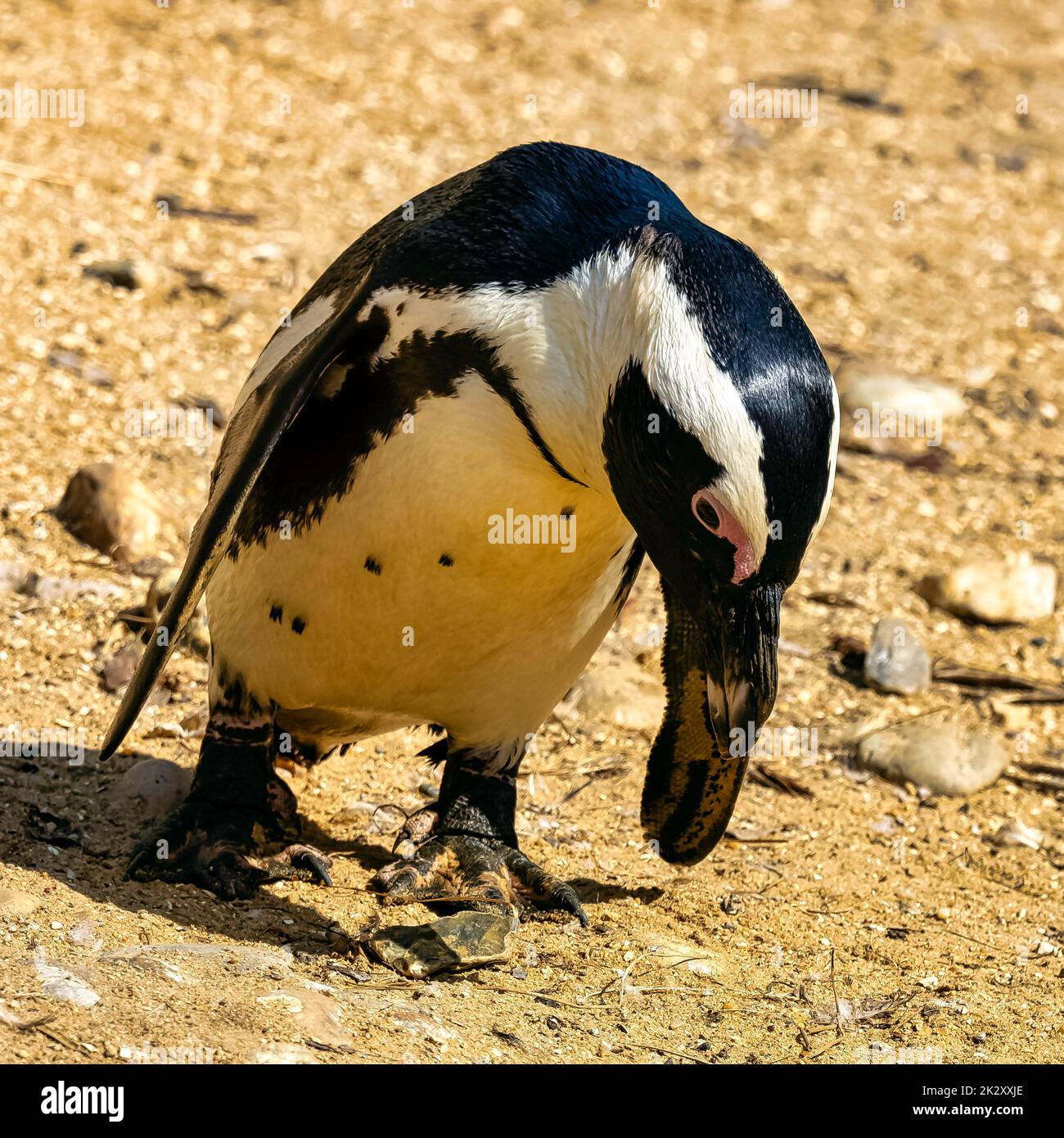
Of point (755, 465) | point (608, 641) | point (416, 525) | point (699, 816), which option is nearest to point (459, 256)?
point (416, 525)

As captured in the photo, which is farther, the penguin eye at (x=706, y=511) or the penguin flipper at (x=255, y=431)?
the penguin flipper at (x=255, y=431)

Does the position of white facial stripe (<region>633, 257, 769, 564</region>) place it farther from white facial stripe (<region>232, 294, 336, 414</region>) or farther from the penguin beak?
white facial stripe (<region>232, 294, 336, 414</region>)

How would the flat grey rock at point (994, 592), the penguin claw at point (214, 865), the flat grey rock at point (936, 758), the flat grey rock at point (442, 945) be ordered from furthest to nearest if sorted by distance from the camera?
the flat grey rock at point (994, 592), the flat grey rock at point (936, 758), the penguin claw at point (214, 865), the flat grey rock at point (442, 945)

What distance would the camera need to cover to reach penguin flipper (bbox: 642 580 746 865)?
367cm

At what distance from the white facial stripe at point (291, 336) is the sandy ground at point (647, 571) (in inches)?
42.3

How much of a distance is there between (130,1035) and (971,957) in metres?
1.96

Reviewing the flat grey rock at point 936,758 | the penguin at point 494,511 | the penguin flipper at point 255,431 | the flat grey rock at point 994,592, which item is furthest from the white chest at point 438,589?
the flat grey rock at point 994,592

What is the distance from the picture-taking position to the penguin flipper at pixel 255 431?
10.3 ft

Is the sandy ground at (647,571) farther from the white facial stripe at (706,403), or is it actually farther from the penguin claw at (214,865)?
the white facial stripe at (706,403)

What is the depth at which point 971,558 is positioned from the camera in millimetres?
5977

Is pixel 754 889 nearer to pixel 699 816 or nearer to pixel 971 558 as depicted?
pixel 699 816

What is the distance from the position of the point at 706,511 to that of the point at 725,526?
0.14ft

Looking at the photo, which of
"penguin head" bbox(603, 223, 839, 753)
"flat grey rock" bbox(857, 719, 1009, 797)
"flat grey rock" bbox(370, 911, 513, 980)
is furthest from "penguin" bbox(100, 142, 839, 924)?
"flat grey rock" bbox(857, 719, 1009, 797)

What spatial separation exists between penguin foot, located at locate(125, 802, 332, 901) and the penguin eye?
→ 4.58 feet
